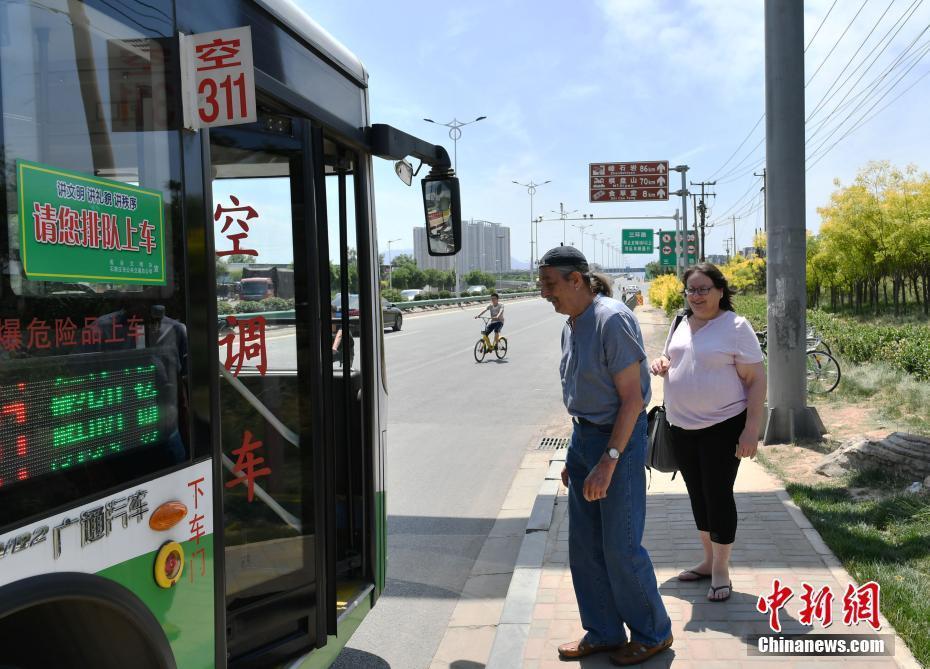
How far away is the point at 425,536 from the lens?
21.1 ft

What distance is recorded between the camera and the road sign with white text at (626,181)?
108 feet

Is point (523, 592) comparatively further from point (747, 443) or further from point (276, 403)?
point (276, 403)

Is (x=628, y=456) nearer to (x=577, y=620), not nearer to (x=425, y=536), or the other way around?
(x=577, y=620)

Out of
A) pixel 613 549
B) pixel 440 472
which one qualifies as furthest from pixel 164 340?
pixel 440 472

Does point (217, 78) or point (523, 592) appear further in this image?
point (523, 592)

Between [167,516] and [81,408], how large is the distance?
421 millimetres

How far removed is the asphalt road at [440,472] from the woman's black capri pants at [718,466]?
5.48 ft

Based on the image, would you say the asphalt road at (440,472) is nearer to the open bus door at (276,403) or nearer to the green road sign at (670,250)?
the open bus door at (276,403)

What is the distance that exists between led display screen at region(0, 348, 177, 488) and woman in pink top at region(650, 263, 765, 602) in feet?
9.20

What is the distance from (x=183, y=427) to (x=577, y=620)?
271cm

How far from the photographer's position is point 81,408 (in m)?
1.91

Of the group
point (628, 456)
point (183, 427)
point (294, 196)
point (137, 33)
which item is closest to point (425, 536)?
point (628, 456)

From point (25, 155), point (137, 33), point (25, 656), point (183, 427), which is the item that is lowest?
point (25, 656)

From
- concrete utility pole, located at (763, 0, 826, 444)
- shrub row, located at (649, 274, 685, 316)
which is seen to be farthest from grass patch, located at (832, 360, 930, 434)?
shrub row, located at (649, 274, 685, 316)
